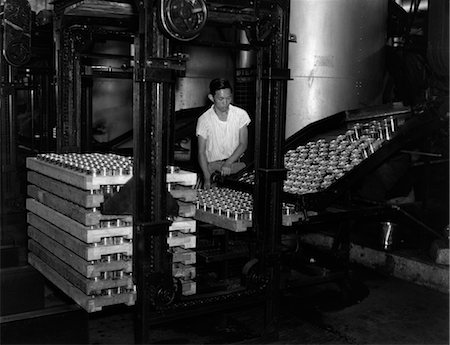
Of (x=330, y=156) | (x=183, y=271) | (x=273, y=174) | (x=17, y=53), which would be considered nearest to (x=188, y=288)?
(x=183, y=271)

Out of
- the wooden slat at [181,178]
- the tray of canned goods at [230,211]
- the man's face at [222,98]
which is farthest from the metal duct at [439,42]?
the wooden slat at [181,178]

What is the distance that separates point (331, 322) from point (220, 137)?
2.44 meters

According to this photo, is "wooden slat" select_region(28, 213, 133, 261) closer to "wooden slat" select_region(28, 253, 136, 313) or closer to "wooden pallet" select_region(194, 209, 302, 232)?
"wooden slat" select_region(28, 253, 136, 313)

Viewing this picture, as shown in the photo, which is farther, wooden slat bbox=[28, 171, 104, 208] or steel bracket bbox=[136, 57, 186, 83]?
wooden slat bbox=[28, 171, 104, 208]

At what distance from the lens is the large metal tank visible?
314 inches

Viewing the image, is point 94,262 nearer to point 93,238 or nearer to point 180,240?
point 93,238

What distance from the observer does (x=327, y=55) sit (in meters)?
8.00

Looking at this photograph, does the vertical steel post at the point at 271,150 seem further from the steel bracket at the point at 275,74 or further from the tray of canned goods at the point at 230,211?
the tray of canned goods at the point at 230,211

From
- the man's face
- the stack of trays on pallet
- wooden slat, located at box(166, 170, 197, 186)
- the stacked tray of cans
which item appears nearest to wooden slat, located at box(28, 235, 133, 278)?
the stack of trays on pallet

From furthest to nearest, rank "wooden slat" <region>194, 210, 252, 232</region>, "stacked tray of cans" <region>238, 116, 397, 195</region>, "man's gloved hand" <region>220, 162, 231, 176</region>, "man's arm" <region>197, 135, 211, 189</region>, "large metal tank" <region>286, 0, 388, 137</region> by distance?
"large metal tank" <region>286, 0, 388, 137</region> < "man's arm" <region>197, 135, 211, 189</region> < "man's gloved hand" <region>220, 162, 231, 176</region> < "stacked tray of cans" <region>238, 116, 397, 195</region> < "wooden slat" <region>194, 210, 252, 232</region>

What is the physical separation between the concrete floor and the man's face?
209 cm

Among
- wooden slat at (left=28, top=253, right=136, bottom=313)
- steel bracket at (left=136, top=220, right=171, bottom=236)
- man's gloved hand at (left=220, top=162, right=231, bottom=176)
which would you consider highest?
man's gloved hand at (left=220, top=162, right=231, bottom=176)

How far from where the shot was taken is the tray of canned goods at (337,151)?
5.01 m

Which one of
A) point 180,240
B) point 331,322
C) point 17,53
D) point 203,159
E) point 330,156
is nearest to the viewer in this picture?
point 180,240
